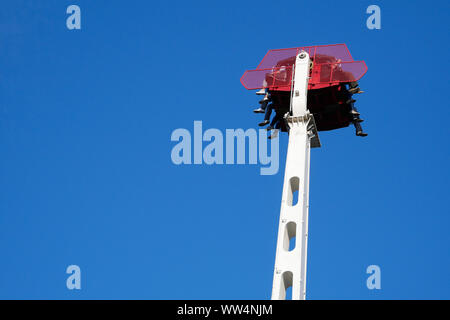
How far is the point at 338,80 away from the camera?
137ft

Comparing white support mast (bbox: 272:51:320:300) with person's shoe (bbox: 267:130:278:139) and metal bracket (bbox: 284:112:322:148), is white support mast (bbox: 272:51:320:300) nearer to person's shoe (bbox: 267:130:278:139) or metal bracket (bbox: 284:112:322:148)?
metal bracket (bbox: 284:112:322:148)

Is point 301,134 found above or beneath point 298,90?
beneath

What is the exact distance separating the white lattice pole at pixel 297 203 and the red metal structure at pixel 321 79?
0.86 meters

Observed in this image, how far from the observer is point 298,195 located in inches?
1444

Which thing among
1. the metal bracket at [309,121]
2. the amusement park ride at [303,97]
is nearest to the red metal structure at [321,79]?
the amusement park ride at [303,97]

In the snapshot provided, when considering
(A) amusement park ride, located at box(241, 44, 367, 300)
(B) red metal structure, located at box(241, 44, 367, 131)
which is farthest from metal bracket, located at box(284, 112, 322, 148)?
(B) red metal structure, located at box(241, 44, 367, 131)

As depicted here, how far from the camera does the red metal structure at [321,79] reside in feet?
137

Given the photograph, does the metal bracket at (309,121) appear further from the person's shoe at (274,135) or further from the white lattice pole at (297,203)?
the person's shoe at (274,135)
